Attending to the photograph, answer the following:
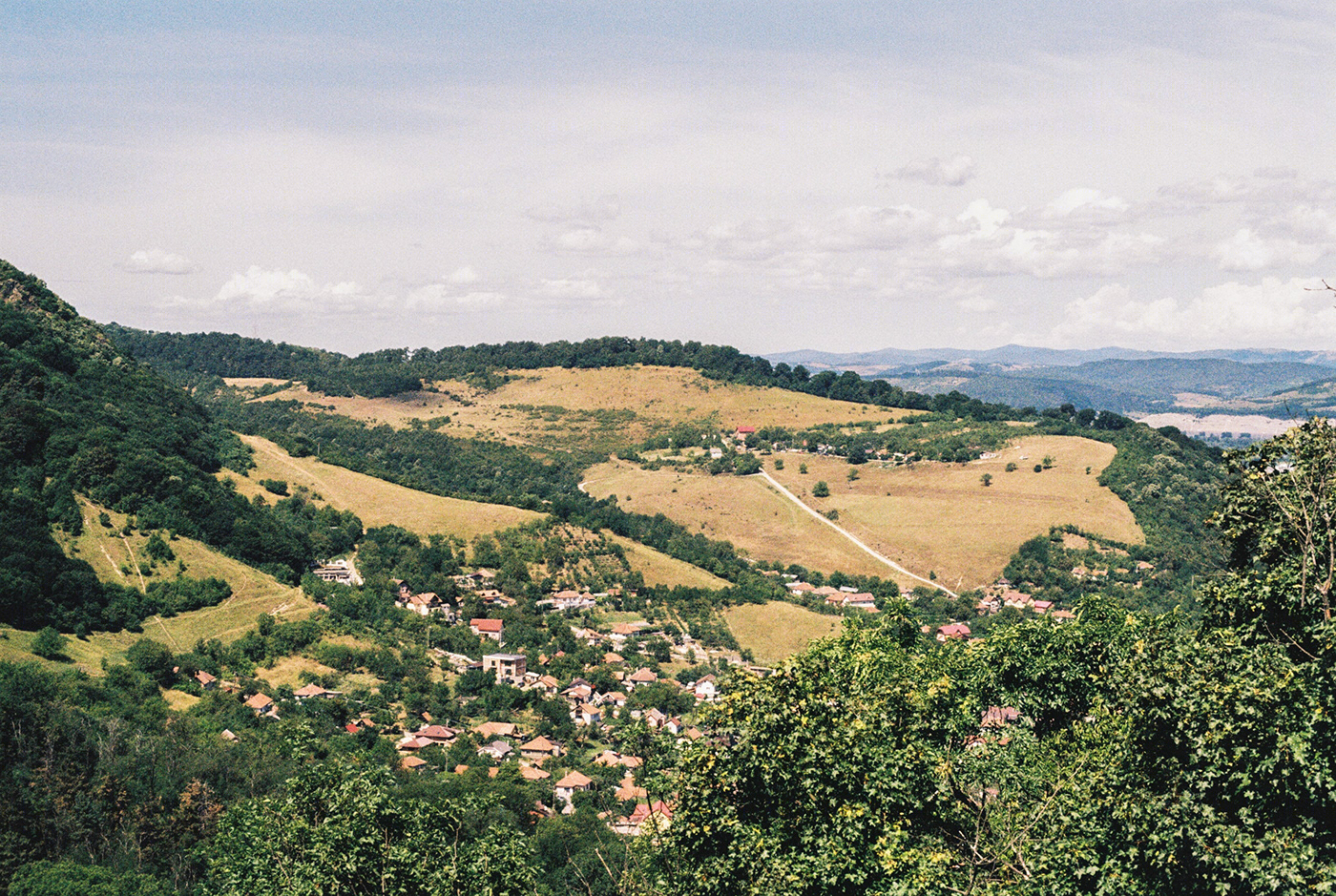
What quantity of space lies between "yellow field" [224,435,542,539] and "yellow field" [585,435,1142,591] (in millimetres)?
35010

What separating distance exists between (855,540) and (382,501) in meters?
62.3

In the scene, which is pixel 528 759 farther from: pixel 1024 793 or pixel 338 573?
Answer: pixel 1024 793

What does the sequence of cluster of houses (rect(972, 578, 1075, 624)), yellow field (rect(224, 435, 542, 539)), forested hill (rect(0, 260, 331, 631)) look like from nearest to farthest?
forested hill (rect(0, 260, 331, 631))
cluster of houses (rect(972, 578, 1075, 624))
yellow field (rect(224, 435, 542, 539))

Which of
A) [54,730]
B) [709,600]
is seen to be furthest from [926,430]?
[54,730]

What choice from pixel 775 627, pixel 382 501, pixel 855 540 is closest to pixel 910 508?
pixel 855 540

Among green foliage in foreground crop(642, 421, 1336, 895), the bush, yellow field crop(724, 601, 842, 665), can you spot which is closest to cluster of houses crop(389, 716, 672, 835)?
the bush

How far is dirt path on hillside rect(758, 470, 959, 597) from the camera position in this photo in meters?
112

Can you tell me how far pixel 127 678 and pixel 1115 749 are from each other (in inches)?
2175

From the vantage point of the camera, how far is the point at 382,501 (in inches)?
4446

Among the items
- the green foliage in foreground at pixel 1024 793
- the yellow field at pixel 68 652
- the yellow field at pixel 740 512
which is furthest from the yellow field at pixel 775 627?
the green foliage in foreground at pixel 1024 793

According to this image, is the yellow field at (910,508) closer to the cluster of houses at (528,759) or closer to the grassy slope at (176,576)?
the cluster of houses at (528,759)

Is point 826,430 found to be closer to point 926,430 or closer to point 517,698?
point 926,430

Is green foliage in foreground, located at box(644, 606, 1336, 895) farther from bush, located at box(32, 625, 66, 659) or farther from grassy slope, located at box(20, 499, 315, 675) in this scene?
grassy slope, located at box(20, 499, 315, 675)

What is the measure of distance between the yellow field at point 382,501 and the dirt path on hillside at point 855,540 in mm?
43312
